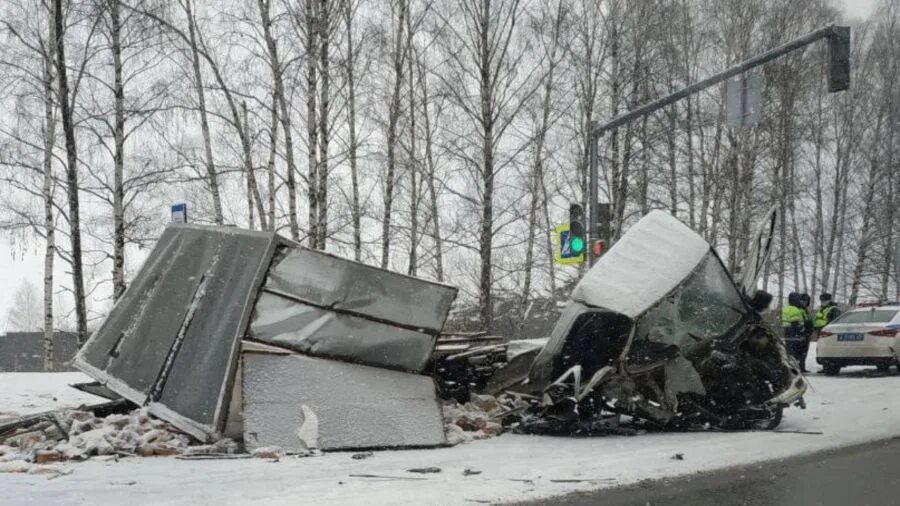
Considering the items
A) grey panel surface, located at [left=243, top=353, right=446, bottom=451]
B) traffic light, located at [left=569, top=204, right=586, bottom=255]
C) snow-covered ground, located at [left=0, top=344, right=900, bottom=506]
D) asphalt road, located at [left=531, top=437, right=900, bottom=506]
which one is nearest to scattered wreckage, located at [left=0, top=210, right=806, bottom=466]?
grey panel surface, located at [left=243, top=353, right=446, bottom=451]

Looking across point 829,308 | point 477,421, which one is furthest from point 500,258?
point 477,421

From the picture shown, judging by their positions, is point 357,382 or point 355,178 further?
point 355,178

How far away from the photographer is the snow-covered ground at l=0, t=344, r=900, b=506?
575 centimetres

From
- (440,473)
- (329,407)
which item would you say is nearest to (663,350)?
(440,473)

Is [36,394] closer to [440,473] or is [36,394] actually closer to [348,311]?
[348,311]

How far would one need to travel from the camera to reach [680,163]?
98.2 ft

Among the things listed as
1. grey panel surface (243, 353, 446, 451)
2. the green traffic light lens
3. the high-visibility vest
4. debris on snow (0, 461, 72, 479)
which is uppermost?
the green traffic light lens

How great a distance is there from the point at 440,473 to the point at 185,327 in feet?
10.1

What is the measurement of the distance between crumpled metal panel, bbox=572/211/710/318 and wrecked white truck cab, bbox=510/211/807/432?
12mm

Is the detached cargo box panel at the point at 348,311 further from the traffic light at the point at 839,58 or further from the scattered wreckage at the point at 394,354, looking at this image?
the traffic light at the point at 839,58

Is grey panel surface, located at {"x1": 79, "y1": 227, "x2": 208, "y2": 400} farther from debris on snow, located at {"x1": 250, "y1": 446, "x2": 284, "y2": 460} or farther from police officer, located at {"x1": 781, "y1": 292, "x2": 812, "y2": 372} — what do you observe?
police officer, located at {"x1": 781, "y1": 292, "x2": 812, "y2": 372}

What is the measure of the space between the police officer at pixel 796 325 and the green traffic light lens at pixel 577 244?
5079 mm

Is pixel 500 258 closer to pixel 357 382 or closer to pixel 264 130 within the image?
pixel 264 130

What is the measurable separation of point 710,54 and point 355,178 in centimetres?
1397
